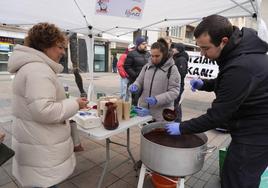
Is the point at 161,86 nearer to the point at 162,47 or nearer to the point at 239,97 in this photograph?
the point at 162,47

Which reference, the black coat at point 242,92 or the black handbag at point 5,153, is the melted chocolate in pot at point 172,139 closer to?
the black coat at point 242,92

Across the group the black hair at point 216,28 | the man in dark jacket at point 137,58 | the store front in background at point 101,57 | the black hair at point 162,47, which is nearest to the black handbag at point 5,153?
the black hair at point 216,28

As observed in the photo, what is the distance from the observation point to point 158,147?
1.52 metres

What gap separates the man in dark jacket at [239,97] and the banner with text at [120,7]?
250 cm

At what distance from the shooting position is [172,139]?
6.20 feet

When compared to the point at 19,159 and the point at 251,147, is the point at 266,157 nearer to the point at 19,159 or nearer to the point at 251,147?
the point at 251,147

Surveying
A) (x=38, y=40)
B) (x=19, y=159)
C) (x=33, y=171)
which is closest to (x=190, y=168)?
(x=33, y=171)

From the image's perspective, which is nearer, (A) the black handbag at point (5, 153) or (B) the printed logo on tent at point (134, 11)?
(A) the black handbag at point (5, 153)

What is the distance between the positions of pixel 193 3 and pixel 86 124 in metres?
2.98

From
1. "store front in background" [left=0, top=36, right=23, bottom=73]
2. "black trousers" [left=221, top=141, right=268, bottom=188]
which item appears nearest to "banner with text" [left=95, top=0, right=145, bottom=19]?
"black trousers" [left=221, top=141, right=268, bottom=188]

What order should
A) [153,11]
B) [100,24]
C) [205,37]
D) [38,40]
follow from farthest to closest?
[100,24] → [153,11] → [38,40] → [205,37]

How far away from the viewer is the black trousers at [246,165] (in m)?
1.38

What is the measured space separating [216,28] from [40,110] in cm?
127

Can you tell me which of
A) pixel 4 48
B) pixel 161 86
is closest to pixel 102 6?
pixel 161 86
